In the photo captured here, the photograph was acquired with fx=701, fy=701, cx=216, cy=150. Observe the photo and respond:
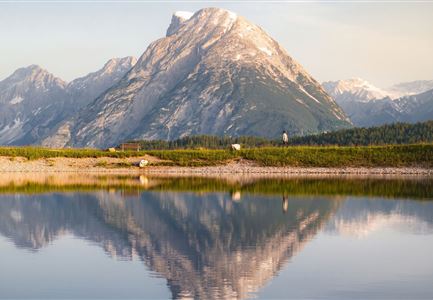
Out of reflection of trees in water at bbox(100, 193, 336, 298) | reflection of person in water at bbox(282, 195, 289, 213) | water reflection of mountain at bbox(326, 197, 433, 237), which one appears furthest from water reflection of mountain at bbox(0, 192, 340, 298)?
water reflection of mountain at bbox(326, 197, 433, 237)

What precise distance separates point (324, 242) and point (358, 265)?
8560 mm

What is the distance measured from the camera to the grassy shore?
154 m

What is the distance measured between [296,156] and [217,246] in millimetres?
115261

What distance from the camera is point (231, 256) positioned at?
42406 millimetres

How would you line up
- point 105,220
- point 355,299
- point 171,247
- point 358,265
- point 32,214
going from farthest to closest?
point 32,214 → point 105,220 → point 171,247 → point 358,265 → point 355,299

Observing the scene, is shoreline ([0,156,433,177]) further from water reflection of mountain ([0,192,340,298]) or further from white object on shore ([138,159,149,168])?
water reflection of mountain ([0,192,340,298])

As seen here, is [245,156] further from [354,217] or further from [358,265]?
[358,265]

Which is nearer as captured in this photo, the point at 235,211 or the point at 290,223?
the point at 290,223

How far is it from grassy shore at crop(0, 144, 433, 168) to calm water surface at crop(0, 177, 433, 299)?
6975cm

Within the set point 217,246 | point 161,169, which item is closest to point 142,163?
point 161,169

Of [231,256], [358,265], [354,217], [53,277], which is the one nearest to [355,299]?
[358,265]

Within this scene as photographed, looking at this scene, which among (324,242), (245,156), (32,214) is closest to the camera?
(324,242)

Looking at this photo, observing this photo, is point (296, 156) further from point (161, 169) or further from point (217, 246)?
point (217, 246)

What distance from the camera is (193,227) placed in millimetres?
56375
